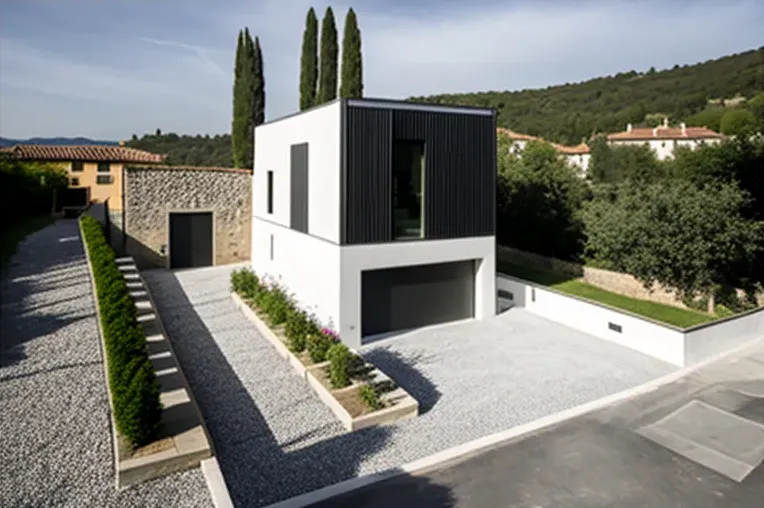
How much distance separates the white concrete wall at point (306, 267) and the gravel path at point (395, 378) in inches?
59.8

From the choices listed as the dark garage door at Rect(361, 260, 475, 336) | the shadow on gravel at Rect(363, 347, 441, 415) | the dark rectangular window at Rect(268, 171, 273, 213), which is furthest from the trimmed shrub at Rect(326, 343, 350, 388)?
the dark rectangular window at Rect(268, 171, 273, 213)

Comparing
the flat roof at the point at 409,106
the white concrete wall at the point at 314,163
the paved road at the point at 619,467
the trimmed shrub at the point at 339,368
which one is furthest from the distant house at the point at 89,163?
the paved road at the point at 619,467

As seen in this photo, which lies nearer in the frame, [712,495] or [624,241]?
[712,495]

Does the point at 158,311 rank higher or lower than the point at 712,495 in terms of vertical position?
higher

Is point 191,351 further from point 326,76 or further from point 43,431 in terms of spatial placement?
point 326,76

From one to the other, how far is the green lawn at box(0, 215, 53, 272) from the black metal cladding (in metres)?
11.6

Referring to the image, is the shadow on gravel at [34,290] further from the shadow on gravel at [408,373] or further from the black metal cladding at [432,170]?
the black metal cladding at [432,170]

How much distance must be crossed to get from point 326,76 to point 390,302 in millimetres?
16090

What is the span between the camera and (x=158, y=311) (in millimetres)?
13750

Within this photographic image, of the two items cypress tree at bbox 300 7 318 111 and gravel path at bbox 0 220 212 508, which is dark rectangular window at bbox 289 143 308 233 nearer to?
gravel path at bbox 0 220 212 508

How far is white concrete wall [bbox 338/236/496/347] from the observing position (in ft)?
37.3

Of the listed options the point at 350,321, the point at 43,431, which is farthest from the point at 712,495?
the point at 43,431

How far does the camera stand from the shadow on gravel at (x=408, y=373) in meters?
9.07

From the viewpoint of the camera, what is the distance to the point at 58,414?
7.18 m
